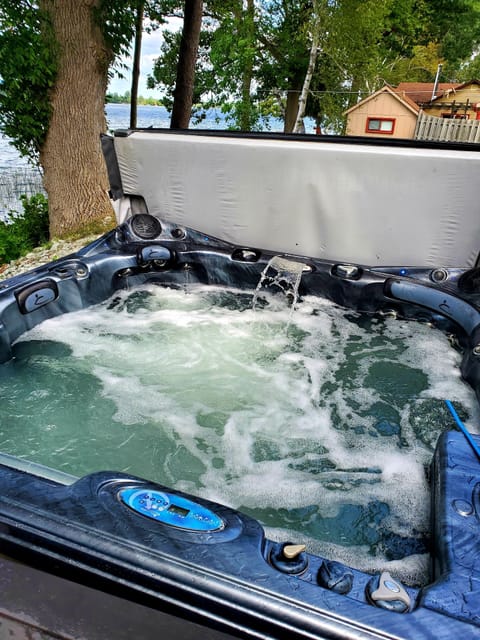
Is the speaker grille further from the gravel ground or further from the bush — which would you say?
the bush

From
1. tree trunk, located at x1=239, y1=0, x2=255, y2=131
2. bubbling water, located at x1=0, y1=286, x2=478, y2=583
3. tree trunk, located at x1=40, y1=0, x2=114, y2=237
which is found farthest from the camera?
tree trunk, located at x1=239, y1=0, x2=255, y2=131

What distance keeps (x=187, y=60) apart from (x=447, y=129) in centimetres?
693

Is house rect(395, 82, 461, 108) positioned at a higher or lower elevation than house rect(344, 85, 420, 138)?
higher

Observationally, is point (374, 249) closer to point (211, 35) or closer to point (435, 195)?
point (435, 195)

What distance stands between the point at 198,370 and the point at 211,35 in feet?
38.1

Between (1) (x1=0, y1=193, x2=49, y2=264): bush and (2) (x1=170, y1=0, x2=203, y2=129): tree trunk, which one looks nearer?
(1) (x1=0, y1=193, x2=49, y2=264): bush

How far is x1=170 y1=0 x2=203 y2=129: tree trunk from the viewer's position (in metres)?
5.64

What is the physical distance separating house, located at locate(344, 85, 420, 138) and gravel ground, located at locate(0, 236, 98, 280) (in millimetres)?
9999

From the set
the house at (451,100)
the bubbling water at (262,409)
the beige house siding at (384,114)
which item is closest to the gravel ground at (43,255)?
the bubbling water at (262,409)

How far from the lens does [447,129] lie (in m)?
10.1

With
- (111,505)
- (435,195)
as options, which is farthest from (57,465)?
(435,195)

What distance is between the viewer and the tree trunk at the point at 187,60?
5637 mm

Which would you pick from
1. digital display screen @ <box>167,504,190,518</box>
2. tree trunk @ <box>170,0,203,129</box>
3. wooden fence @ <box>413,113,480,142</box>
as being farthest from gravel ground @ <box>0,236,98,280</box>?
wooden fence @ <box>413,113,480,142</box>

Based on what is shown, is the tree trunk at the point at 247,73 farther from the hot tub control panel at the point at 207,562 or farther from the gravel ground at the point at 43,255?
the hot tub control panel at the point at 207,562
